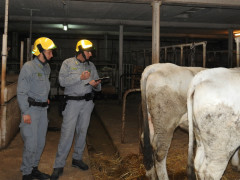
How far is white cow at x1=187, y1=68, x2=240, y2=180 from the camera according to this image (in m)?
2.80

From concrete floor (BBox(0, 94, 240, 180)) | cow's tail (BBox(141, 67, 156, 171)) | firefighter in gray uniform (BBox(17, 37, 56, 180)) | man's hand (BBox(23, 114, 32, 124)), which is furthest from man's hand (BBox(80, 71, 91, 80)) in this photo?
concrete floor (BBox(0, 94, 240, 180))

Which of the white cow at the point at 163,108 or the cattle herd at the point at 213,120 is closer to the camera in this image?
the cattle herd at the point at 213,120

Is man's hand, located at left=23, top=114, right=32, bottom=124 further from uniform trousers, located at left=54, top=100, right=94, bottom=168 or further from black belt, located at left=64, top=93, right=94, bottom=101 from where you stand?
black belt, located at left=64, top=93, right=94, bottom=101

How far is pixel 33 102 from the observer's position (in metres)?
3.91

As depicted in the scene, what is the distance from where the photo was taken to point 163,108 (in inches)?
156

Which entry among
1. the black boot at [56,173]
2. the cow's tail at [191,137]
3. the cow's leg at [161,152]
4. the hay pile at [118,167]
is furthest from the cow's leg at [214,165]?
the black boot at [56,173]

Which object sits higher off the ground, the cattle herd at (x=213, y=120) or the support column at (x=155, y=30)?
the support column at (x=155, y=30)

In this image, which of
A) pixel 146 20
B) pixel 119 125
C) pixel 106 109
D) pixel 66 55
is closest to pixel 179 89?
pixel 119 125

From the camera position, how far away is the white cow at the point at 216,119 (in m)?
2.80

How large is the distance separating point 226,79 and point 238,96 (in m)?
0.22

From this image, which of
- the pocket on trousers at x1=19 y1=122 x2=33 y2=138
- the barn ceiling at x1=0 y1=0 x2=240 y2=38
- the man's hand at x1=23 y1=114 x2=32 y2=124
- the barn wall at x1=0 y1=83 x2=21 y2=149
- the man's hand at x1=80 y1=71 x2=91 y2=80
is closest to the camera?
the man's hand at x1=23 y1=114 x2=32 y2=124

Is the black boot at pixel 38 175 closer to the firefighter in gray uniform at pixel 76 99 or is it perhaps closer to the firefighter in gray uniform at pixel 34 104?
the firefighter in gray uniform at pixel 34 104

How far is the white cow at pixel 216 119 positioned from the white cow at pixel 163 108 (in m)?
0.90

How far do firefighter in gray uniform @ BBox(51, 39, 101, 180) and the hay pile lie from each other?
0.36 metres
